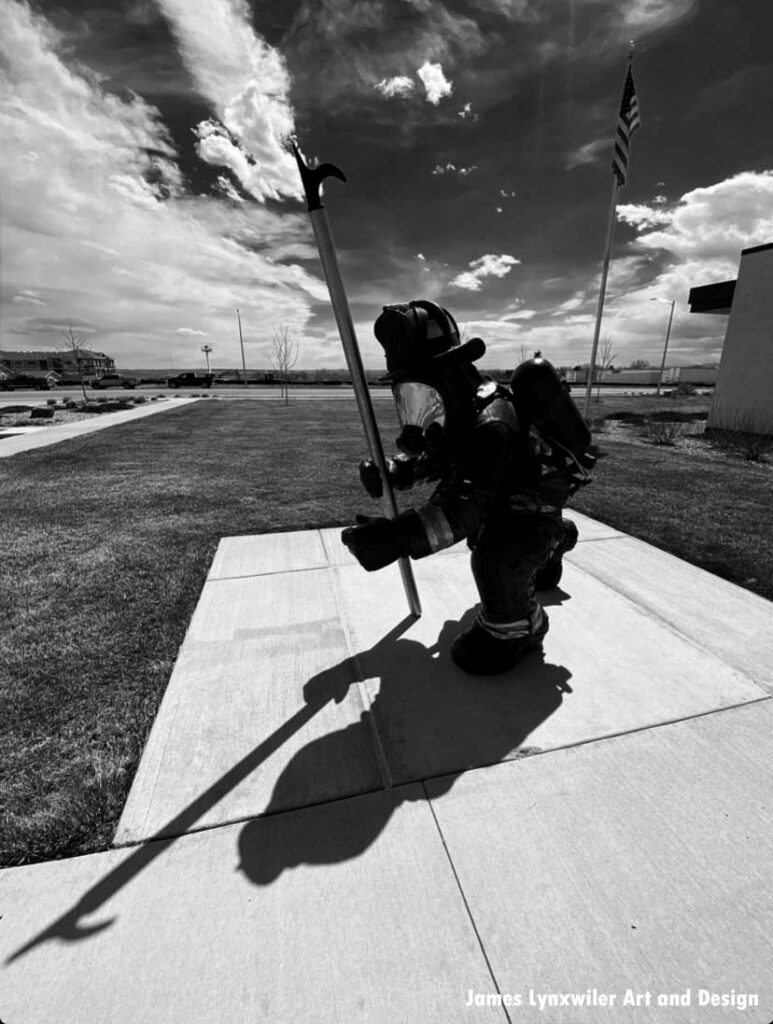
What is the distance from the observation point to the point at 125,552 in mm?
4035

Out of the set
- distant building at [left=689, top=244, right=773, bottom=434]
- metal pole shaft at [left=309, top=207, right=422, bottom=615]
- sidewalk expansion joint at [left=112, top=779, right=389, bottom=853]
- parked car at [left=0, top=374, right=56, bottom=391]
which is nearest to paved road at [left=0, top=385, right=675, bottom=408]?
parked car at [left=0, top=374, right=56, bottom=391]

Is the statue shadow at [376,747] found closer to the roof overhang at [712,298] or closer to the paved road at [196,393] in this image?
the roof overhang at [712,298]

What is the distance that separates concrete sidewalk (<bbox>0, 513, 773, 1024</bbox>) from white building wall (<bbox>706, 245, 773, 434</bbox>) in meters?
12.7

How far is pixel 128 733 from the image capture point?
203cm

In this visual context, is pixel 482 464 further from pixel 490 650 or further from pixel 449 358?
pixel 490 650

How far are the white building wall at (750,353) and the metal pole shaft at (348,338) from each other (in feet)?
44.3

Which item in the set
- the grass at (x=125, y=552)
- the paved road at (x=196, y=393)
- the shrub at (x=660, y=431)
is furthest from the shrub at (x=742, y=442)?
the paved road at (x=196, y=393)

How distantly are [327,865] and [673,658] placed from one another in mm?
1949

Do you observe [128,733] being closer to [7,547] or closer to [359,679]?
[359,679]

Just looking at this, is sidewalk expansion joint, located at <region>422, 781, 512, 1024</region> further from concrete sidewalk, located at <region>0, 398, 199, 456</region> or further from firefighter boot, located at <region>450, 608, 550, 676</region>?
concrete sidewalk, located at <region>0, 398, 199, 456</region>

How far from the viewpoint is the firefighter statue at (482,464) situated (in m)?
2.02

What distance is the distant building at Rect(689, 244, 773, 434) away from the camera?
12117mm

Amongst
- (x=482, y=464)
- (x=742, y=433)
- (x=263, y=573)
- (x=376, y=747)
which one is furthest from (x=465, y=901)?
(x=742, y=433)

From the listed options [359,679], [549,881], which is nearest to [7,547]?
[359,679]
